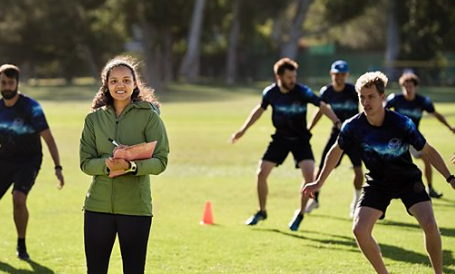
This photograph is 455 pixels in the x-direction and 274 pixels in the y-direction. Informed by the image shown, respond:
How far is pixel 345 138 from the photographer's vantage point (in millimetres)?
7180

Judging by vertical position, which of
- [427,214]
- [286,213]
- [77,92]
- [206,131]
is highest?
[427,214]

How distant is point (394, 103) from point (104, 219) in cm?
843

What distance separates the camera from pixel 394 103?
13.4 m

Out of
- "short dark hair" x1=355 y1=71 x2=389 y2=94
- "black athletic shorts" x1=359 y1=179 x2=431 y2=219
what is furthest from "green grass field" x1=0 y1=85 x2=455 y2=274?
"short dark hair" x1=355 y1=71 x2=389 y2=94

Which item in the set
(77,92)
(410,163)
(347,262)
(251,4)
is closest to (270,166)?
(347,262)

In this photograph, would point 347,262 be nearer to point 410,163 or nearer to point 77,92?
point 410,163

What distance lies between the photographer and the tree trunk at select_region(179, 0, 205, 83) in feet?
216

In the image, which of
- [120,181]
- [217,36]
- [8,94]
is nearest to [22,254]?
[8,94]

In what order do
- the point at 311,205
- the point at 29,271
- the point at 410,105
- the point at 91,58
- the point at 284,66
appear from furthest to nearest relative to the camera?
the point at 91,58, the point at 410,105, the point at 311,205, the point at 284,66, the point at 29,271

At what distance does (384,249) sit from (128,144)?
15.8ft

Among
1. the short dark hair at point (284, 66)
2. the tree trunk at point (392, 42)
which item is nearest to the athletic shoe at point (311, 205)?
the short dark hair at point (284, 66)

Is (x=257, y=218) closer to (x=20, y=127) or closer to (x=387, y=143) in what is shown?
(x=20, y=127)

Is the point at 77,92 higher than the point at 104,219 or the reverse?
the reverse

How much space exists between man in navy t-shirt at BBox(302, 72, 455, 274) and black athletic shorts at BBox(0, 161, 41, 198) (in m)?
3.52
